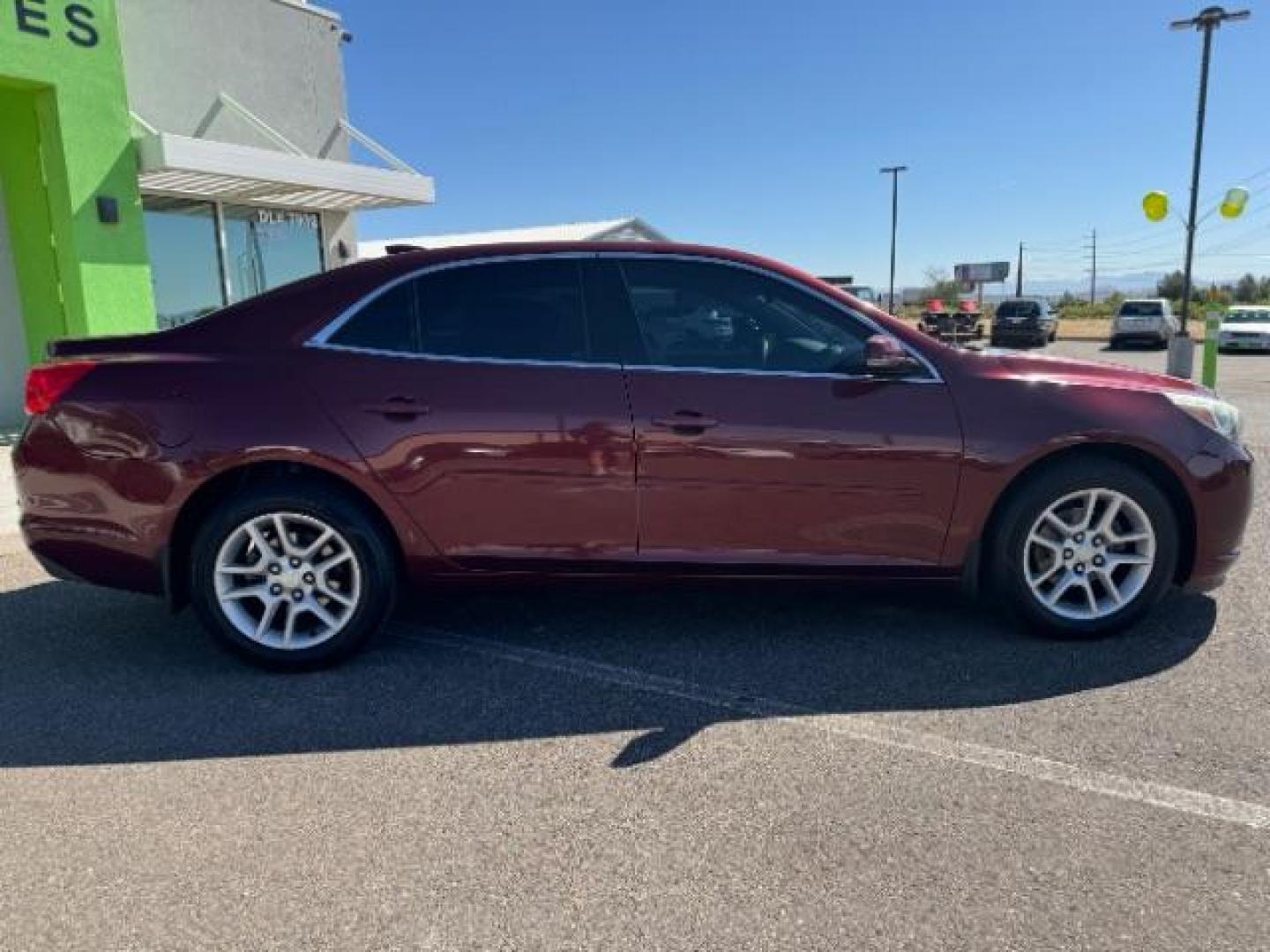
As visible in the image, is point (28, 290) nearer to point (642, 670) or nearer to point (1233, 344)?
point (642, 670)

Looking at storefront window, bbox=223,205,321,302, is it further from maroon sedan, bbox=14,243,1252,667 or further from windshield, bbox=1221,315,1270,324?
windshield, bbox=1221,315,1270,324

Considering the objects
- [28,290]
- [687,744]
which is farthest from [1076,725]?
[28,290]

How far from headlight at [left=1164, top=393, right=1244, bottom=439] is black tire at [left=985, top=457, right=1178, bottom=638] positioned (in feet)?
1.11

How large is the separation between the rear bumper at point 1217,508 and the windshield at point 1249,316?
88.2ft

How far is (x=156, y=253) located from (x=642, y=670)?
9.49 meters

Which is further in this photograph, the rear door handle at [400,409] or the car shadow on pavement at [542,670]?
the rear door handle at [400,409]

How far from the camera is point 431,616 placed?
435 centimetres

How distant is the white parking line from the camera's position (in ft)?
8.71

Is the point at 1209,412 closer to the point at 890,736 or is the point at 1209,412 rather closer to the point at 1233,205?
the point at 890,736

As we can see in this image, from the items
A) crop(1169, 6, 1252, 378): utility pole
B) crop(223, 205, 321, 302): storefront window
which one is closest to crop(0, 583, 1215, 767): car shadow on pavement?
crop(223, 205, 321, 302): storefront window

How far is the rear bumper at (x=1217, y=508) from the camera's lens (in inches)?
149

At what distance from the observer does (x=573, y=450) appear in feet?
11.8

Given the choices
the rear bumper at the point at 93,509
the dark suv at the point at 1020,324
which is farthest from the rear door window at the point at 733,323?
the dark suv at the point at 1020,324

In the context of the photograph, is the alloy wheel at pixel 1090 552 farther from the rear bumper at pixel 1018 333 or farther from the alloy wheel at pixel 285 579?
the rear bumper at pixel 1018 333
